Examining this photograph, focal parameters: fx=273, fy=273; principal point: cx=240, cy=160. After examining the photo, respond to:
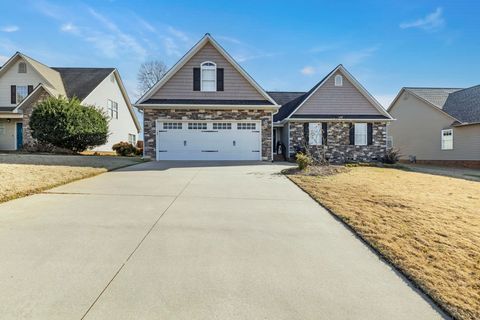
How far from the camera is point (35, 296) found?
2.51 meters

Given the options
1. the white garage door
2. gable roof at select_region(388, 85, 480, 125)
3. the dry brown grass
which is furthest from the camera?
gable roof at select_region(388, 85, 480, 125)

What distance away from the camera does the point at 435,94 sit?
22.5 metres

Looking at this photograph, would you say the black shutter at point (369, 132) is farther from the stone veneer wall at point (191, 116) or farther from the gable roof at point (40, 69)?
the gable roof at point (40, 69)

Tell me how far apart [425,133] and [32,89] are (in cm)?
3046

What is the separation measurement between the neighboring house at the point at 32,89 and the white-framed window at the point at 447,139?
85.8ft

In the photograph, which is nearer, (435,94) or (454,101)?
(454,101)

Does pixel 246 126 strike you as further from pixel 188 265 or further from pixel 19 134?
pixel 19 134

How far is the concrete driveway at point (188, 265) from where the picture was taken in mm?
2408

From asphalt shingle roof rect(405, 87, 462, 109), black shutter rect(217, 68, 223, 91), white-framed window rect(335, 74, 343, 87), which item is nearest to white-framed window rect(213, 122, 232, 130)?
black shutter rect(217, 68, 223, 91)

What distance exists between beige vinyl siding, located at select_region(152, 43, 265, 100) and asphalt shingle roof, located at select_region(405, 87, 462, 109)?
47.5 feet

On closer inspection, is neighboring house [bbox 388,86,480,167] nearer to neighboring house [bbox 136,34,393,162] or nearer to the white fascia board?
neighboring house [bbox 136,34,393,162]

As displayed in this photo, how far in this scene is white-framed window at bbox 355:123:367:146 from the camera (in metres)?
18.3

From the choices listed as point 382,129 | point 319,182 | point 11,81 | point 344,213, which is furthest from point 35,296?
point 11,81

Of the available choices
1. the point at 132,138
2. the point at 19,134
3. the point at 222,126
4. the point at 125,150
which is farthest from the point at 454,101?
the point at 19,134
